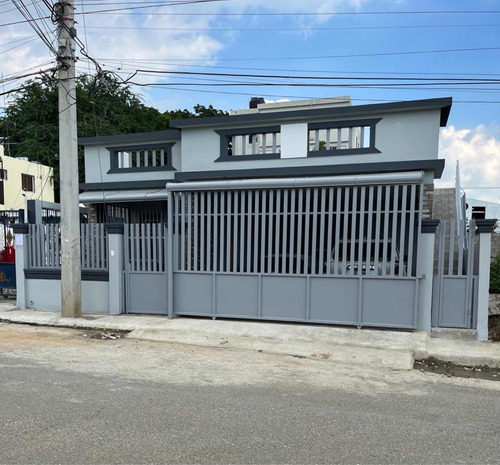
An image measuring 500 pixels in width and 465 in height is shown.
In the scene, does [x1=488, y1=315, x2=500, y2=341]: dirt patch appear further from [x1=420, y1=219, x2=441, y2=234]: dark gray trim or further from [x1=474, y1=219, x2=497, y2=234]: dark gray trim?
[x1=420, y1=219, x2=441, y2=234]: dark gray trim

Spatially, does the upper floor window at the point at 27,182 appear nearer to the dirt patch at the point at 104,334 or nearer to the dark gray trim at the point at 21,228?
the dark gray trim at the point at 21,228

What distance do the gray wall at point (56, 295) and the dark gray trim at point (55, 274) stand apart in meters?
0.08

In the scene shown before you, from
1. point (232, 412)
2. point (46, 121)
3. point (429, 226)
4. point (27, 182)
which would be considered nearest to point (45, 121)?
A: point (46, 121)

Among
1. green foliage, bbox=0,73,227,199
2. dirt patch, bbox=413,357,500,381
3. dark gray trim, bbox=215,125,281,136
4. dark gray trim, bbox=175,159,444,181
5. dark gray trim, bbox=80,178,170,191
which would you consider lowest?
dirt patch, bbox=413,357,500,381

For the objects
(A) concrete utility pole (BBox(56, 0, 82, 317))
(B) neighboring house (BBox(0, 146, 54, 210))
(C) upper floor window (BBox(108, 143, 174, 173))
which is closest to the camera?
(A) concrete utility pole (BBox(56, 0, 82, 317))

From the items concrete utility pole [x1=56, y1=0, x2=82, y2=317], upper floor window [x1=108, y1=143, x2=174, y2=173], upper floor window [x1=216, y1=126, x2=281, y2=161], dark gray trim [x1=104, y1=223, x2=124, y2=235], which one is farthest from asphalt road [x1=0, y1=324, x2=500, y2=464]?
upper floor window [x1=108, y1=143, x2=174, y2=173]

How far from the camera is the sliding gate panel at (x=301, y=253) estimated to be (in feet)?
25.5

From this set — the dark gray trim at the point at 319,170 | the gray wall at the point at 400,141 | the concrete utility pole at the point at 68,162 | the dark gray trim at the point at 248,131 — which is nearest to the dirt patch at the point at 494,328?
the dark gray trim at the point at 319,170

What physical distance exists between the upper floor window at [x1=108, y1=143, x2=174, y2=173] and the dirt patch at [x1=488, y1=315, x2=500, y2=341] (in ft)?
34.4

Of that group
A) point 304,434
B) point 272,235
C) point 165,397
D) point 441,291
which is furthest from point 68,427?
point 441,291

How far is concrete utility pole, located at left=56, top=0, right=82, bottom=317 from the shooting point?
8.79 metres

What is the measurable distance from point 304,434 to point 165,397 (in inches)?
66.1

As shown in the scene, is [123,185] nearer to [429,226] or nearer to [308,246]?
[308,246]

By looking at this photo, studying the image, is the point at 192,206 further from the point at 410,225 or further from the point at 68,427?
the point at 68,427
